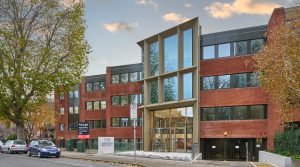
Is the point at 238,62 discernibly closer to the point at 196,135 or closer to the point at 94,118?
the point at 196,135

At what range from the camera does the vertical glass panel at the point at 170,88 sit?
49.7 m

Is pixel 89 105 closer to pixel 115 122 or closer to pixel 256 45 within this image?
pixel 115 122

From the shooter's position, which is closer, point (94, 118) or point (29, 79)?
point (29, 79)

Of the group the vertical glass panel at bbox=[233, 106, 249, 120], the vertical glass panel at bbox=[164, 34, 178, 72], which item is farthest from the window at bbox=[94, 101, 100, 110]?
the vertical glass panel at bbox=[233, 106, 249, 120]

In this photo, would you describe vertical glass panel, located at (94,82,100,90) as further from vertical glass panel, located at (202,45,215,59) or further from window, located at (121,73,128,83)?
vertical glass panel, located at (202,45,215,59)

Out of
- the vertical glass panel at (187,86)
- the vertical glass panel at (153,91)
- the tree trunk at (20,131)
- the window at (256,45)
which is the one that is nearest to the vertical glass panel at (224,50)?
the window at (256,45)

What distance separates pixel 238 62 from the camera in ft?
153

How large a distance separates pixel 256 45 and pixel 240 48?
168cm

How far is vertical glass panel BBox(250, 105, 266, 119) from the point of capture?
1780 inches

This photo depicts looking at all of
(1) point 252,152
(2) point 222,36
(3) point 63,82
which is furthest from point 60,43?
(1) point 252,152

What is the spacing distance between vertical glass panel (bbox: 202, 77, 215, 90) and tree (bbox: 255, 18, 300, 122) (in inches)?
725

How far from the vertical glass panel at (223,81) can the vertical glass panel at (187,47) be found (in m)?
3.22

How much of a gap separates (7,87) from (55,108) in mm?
41611

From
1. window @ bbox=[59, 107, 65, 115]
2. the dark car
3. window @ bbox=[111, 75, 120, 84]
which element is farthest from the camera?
window @ bbox=[59, 107, 65, 115]
